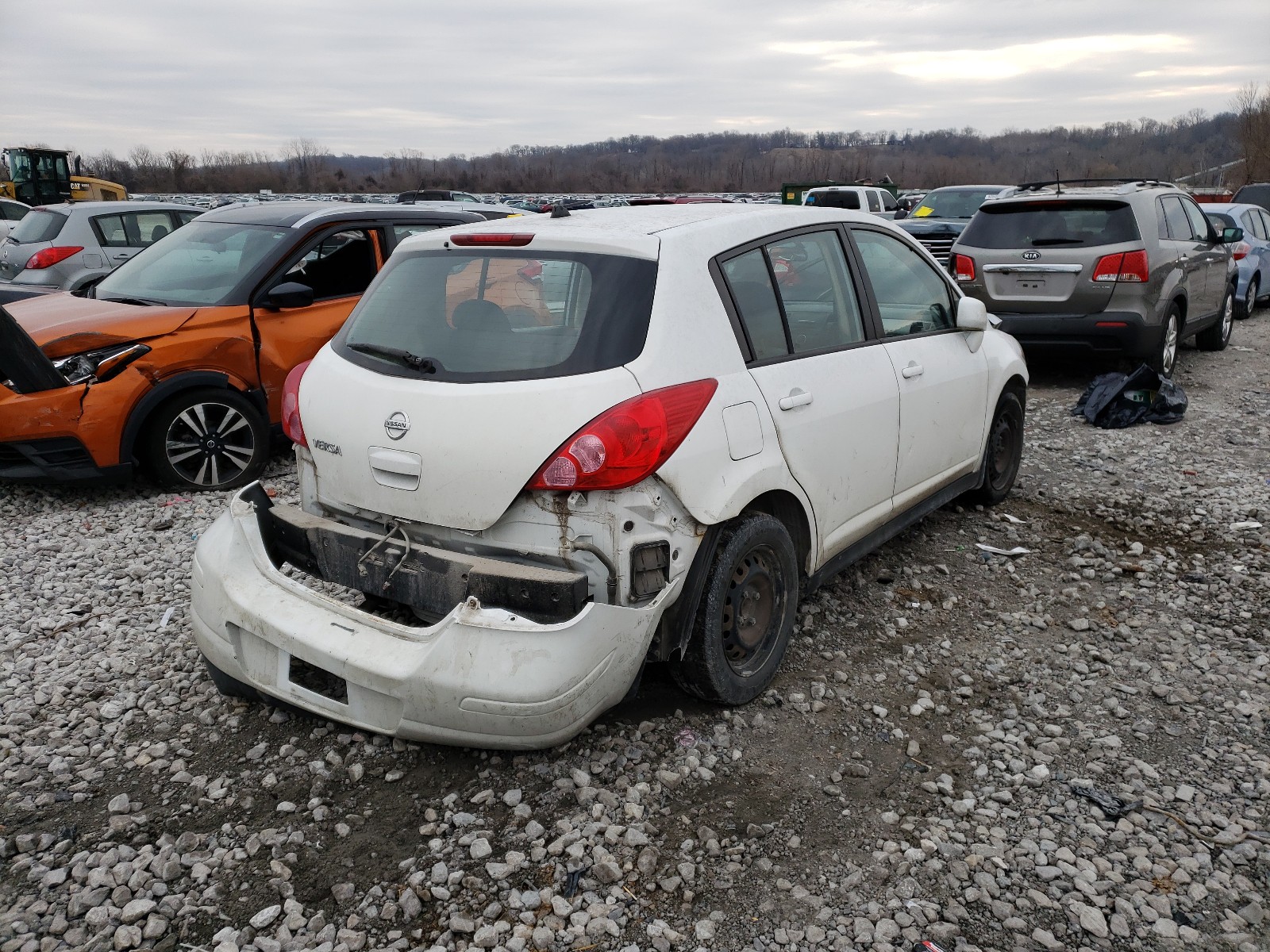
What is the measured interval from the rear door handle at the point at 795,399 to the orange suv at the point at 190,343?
3721 millimetres

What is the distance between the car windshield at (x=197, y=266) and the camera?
635cm

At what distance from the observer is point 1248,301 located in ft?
44.9

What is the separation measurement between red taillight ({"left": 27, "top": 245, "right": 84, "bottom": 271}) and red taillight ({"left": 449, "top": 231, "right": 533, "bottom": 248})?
997 cm

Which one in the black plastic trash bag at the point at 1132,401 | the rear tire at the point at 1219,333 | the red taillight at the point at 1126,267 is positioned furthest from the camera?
the rear tire at the point at 1219,333

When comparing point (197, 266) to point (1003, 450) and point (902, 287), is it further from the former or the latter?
point (1003, 450)

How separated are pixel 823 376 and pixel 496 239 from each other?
1.33 meters

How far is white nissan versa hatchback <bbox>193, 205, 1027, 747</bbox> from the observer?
2920mm

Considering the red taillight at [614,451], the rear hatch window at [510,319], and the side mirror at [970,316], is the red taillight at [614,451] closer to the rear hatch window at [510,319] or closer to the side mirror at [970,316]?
the rear hatch window at [510,319]

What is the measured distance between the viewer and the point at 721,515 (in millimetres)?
3170

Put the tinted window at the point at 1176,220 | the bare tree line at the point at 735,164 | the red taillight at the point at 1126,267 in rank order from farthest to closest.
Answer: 1. the bare tree line at the point at 735,164
2. the tinted window at the point at 1176,220
3. the red taillight at the point at 1126,267

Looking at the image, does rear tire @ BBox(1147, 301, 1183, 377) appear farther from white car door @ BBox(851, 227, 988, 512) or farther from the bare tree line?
the bare tree line

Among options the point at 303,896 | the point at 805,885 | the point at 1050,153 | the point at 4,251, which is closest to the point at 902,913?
the point at 805,885

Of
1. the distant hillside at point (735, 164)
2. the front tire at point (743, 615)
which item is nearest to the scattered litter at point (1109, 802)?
the front tire at point (743, 615)

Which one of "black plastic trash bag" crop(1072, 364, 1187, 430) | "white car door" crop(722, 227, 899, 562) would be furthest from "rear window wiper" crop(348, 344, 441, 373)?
"black plastic trash bag" crop(1072, 364, 1187, 430)
